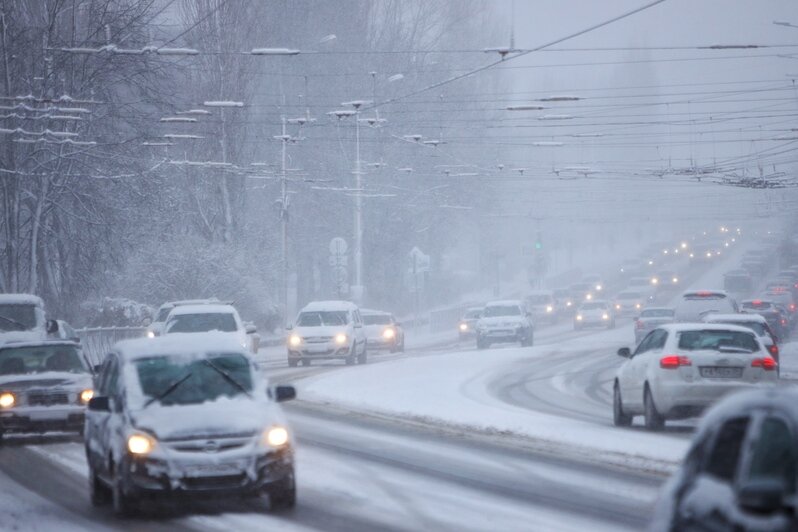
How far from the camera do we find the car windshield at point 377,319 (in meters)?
55.8

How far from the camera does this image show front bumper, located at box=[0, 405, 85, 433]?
65.7 feet

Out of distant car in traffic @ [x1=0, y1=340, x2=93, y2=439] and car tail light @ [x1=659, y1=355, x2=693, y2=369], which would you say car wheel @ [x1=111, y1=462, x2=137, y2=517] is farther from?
car tail light @ [x1=659, y1=355, x2=693, y2=369]

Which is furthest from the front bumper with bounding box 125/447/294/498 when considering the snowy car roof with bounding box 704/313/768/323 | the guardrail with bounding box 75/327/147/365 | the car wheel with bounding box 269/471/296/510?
Result: the guardrail with bounding box 75/327/147/365

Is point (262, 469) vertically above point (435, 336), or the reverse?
point (262, 469)

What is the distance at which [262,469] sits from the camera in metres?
12.6

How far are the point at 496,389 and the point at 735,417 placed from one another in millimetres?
25744

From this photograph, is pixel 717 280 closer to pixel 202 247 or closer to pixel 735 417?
pixel 202 247

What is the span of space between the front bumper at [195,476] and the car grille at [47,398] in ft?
26.3

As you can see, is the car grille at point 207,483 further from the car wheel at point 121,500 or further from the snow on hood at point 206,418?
the car wheel at point 121,500

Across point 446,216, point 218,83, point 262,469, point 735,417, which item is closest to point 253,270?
point 218,83

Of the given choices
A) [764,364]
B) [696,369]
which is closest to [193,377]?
[696,369]

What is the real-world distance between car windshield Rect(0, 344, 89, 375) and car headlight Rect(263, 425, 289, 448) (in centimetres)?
897

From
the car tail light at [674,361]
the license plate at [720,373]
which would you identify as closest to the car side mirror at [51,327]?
the car tail light at [674,361]

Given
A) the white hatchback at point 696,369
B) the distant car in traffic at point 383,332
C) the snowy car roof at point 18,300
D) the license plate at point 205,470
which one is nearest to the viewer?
the license plate at point 205,470
